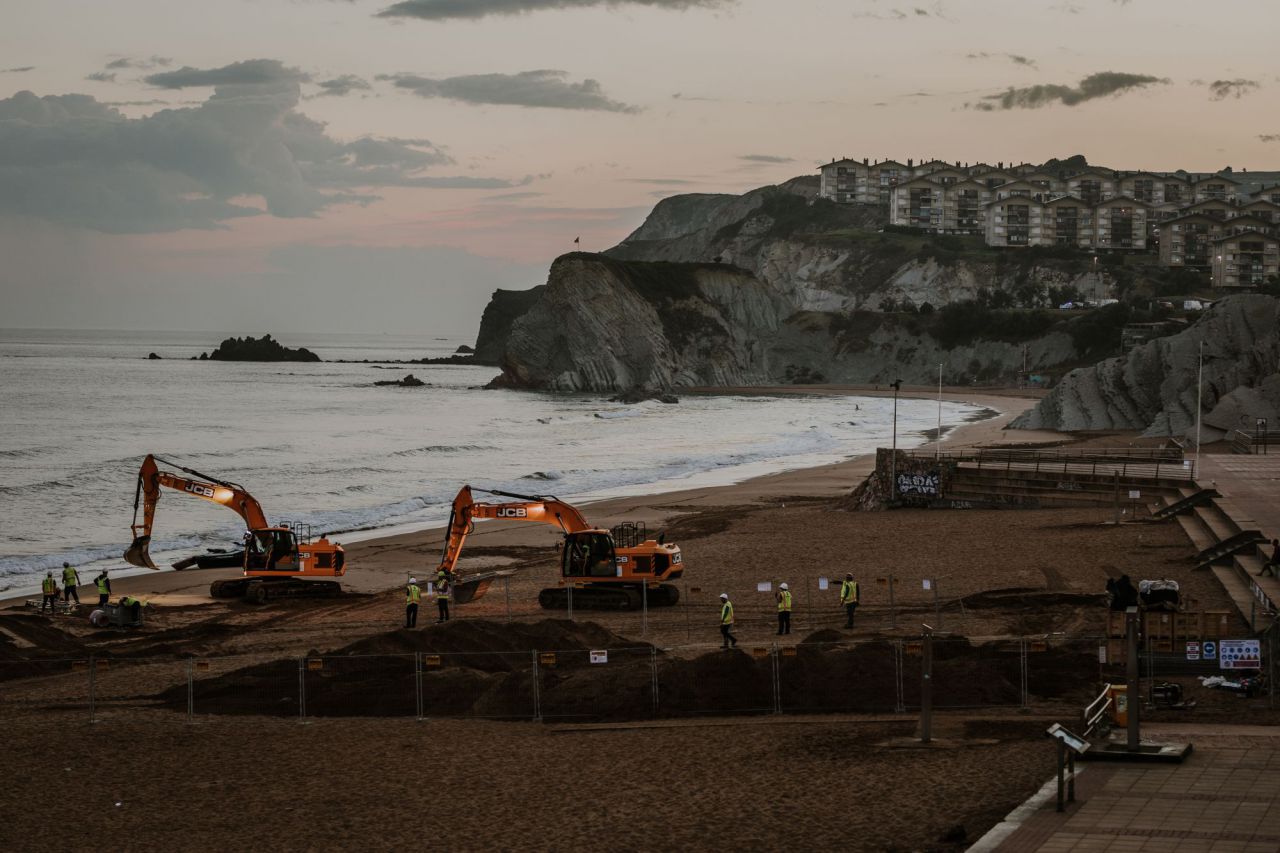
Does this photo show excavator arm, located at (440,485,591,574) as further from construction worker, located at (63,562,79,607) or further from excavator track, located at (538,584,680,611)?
construction worker, located at (63,562,79,607)

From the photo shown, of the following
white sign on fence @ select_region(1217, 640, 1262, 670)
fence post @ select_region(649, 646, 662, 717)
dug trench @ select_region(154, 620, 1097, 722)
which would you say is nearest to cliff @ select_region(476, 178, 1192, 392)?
white sign on fence @ select_region(1217, 640, 1262, 670)

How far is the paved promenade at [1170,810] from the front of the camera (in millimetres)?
12695

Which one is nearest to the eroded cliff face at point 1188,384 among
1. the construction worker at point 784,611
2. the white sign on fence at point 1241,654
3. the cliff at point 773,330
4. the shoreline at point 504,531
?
the shoreline at point 504,531

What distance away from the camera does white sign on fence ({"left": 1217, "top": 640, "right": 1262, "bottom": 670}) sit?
63.7 feet

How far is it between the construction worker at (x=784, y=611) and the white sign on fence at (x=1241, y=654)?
807cm

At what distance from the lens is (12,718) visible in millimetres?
20453

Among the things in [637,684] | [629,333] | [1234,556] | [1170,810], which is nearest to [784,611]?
[637,684]

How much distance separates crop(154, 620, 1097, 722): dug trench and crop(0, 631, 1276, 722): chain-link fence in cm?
2

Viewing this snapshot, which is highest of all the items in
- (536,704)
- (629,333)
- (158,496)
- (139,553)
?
(629,333)

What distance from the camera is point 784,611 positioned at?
84.2 feet

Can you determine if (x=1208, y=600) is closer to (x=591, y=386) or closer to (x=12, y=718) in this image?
(x=12, y=718)

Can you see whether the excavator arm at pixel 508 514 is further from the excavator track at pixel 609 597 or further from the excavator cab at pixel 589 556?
the excavator track at pixel 609 597

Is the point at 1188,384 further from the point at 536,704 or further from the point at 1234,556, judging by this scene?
the point at 536,704

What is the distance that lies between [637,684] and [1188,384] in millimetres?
54949
